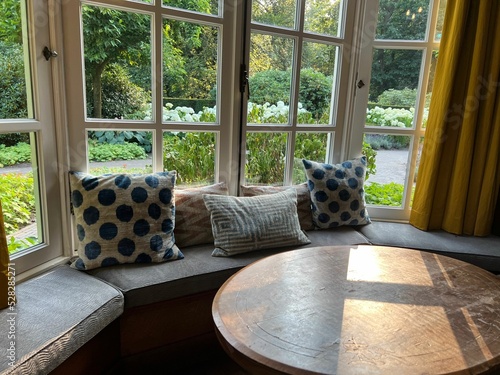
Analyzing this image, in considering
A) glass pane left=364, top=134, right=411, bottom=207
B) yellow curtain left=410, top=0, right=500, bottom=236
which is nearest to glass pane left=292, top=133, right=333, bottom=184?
glass pane left=364, top=134, right=411, bottom=207

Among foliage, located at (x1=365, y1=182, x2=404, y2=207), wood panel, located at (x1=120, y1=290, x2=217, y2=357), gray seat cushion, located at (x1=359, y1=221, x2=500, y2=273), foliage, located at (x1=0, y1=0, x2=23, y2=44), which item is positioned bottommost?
wood panel, located at (x1=120, y1=290, x2=217, y2=357)

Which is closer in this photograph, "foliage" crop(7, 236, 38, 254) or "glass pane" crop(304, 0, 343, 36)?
"foliage" crop(7, 236, 38, 254)

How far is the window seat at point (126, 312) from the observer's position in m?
1.22

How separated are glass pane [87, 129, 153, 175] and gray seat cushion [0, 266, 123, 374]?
1.80 feet

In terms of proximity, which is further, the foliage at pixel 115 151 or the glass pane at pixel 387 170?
the glass pane at pixel 387 170

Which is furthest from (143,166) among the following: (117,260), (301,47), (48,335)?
(301,47)

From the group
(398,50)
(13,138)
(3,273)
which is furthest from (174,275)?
(398,50)

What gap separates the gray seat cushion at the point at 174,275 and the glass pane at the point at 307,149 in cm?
71

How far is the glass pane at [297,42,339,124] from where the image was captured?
93.6 inches

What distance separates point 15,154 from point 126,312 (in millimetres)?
802

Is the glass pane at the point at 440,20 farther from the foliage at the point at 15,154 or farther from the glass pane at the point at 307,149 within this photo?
the foliage at the point at 15,154

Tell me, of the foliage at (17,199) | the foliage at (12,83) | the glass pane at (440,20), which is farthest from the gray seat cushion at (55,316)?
the glass pane at (440,20)

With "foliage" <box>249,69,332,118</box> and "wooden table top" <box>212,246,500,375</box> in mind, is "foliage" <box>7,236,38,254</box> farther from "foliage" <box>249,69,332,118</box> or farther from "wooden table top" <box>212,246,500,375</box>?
"foliage" <box>249,69,332,118</box>

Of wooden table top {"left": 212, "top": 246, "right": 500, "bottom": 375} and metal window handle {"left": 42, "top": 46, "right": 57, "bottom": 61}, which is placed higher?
metal window handle {"left": 42, "top": 46, "right": 57, "bottom": 61}
